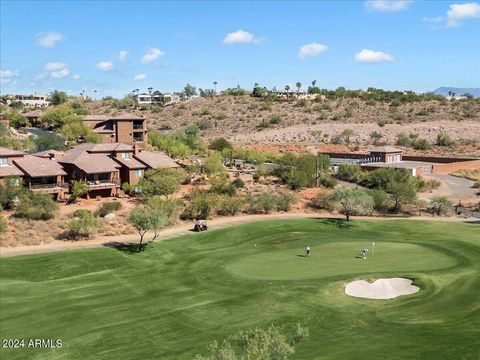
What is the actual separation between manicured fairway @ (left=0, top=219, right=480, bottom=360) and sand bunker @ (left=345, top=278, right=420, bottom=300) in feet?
2.26

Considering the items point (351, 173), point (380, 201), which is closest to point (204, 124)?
point (351, 173)

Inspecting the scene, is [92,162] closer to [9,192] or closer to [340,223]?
[9,192]

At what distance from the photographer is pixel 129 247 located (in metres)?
54.6

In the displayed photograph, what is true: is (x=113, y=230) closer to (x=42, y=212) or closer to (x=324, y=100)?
(x=42, y=212)

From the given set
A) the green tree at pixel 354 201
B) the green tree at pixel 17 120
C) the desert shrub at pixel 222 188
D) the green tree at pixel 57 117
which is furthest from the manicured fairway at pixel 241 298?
the green tree at pixel 17 120

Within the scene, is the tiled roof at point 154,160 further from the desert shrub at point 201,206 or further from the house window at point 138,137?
the house window at point 138,137

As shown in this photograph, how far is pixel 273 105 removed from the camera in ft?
638

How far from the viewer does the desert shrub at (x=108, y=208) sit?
6528cm

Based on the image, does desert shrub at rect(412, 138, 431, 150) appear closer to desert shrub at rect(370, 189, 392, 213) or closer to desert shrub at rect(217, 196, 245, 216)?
desert shrub at rect(370, 189, 392, 213)

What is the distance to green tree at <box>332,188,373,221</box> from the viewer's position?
66.1 m

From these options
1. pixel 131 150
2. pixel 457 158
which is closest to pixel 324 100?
pixel 457 158

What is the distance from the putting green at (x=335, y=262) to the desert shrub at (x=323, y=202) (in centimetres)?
2143

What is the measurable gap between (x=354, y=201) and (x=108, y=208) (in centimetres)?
2945

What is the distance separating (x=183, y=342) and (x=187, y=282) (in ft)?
38.2
